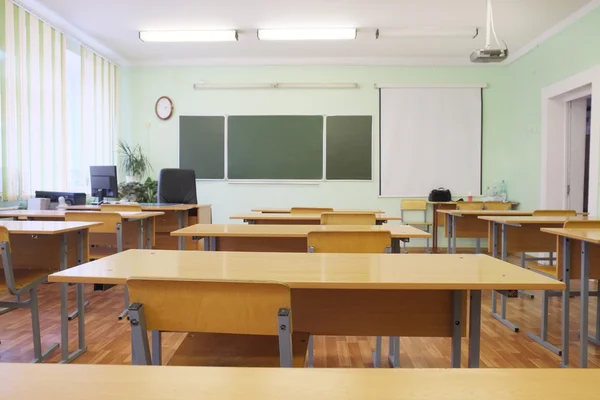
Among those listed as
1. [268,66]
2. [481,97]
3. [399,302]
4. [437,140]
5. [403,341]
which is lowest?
[403,341]

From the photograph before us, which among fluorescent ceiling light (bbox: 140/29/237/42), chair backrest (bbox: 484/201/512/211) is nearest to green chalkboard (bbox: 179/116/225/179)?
fluorescent ceiling light (bbox: 140/29/237/42)

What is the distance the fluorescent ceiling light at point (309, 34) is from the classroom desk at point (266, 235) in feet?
11.2

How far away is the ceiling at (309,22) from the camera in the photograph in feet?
14.6

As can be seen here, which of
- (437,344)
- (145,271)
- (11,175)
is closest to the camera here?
(145,271)

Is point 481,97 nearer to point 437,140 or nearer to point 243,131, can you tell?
point 437,140

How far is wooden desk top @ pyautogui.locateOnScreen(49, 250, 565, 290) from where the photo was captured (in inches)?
45.2

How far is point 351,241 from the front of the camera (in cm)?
197

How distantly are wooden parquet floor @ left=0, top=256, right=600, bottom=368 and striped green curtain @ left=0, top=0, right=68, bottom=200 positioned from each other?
176 centimetres

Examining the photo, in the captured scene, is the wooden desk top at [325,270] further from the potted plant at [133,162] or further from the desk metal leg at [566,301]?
the potted plant at [133,162]

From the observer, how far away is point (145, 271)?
1.30 m

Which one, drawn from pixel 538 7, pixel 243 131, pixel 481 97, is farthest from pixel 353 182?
pixel 538 7

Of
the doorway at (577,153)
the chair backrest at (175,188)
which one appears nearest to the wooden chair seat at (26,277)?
the chair backrest at (175,188)

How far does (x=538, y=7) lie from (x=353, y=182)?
3.18m

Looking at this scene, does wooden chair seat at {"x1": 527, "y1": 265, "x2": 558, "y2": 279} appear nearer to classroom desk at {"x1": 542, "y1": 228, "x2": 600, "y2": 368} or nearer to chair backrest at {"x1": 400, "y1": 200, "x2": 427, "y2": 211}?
classroom desk at {"x1": 542, "y1": 228, "x2": 600, "y2": 368}
